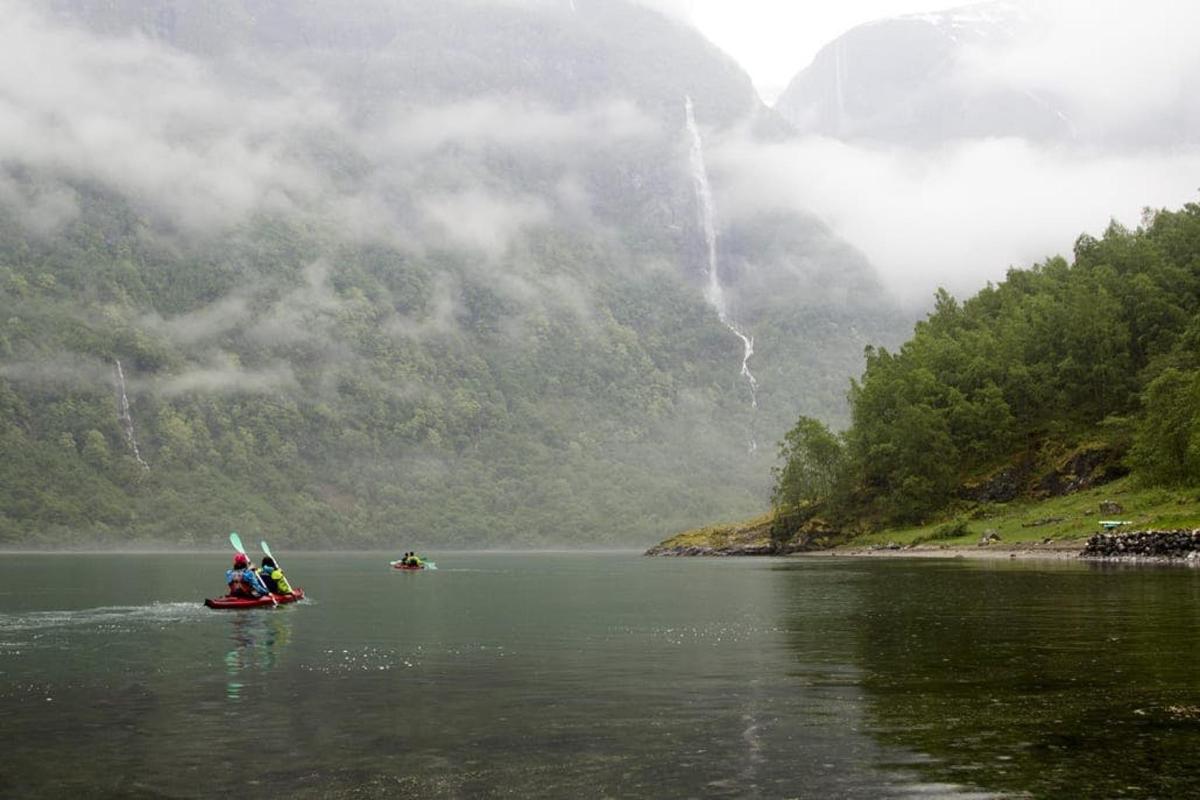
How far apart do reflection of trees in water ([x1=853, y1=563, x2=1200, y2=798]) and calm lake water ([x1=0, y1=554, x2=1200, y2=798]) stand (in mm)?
124

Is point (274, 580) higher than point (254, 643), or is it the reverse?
point (274, 580)

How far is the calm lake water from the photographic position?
22.7 metres

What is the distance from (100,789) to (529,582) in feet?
300

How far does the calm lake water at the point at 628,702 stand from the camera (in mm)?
22656

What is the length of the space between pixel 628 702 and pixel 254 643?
26.0m

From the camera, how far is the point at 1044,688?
32594 mm

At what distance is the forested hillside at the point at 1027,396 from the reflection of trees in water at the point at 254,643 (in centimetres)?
11400

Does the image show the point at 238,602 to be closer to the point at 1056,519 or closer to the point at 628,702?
the point at 628,702

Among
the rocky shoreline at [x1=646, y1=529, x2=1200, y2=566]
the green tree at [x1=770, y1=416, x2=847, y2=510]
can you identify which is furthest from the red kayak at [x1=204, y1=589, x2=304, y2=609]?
the green tree at [x1=770, y1=416, x2=847, y2=510]

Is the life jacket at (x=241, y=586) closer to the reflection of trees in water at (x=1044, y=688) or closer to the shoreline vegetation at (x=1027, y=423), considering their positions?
the reflection of trees in water at (x=1044, y=688)

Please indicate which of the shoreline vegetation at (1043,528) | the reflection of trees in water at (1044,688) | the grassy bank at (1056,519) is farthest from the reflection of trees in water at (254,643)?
the grassy bank at (1056,519)

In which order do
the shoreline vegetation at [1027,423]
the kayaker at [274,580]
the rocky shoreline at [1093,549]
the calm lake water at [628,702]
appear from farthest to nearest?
the shoreline vegetation at [1027,423] → the rocky shoreline at [1093,549] → the kayaker at [274,580] → the calm lake water at [628,702]

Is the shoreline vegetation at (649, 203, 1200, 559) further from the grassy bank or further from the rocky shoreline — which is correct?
the rocky shoreline

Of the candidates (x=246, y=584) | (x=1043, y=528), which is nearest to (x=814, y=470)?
(x=1043, y=528)
